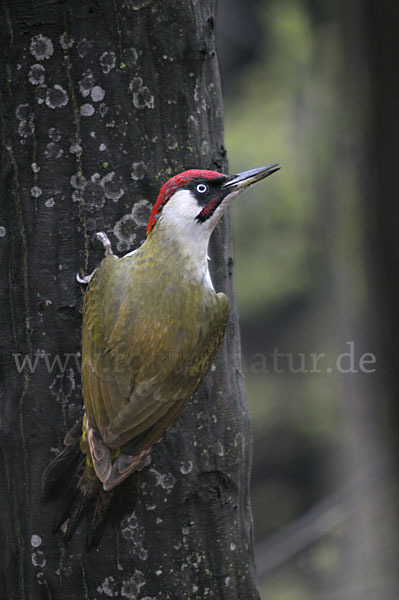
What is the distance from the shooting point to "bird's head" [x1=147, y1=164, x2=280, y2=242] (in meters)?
2.00

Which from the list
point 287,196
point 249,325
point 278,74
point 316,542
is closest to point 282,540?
point 316,542

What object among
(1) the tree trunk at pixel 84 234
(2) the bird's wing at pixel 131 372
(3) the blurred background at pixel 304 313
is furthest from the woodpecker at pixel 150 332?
(3) the blurred background at pixel 304 313

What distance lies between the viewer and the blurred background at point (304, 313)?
15.4ft

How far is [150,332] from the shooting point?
2025mm

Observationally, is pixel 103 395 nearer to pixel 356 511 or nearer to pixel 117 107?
pixel 117 107

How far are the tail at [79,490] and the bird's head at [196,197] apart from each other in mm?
672

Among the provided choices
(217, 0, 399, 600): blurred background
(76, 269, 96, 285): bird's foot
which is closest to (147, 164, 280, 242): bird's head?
(76, 269, 96, 285): bird's foot

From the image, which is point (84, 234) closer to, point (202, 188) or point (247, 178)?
point (202, 188)

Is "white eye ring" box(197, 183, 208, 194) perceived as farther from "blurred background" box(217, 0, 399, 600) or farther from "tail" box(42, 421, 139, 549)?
"blurred background" box(217, 0, 399, 600)

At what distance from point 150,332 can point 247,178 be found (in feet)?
1.63

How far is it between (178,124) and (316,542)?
3487mm

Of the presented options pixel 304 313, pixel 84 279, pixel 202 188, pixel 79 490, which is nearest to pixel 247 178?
pixel 202 188

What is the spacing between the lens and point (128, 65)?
2184 mm

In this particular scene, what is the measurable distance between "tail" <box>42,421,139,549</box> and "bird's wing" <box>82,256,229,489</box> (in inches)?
6.3
